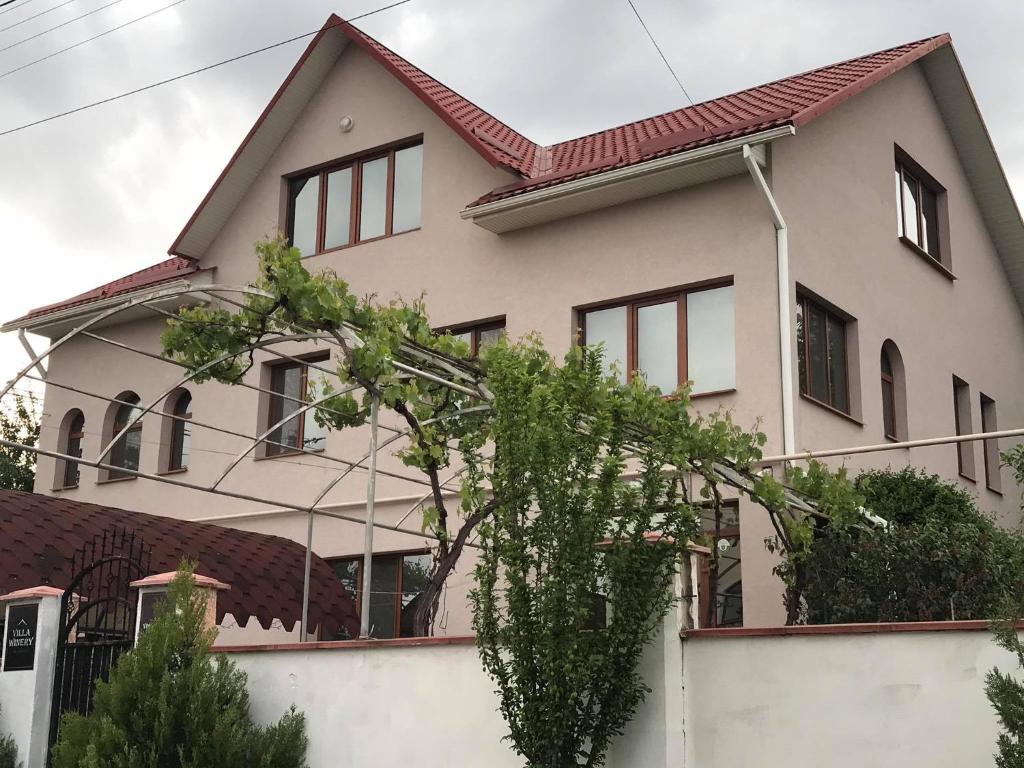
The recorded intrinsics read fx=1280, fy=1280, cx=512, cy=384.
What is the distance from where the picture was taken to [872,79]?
15.8 meters

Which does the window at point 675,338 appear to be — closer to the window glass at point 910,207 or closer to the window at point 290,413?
the window at point 290,413

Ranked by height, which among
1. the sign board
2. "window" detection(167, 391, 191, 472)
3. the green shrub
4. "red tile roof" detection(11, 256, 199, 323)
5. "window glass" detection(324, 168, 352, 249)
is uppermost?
"window glass" detection(324, 168, 352, 249)

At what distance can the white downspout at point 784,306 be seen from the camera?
44.0 feet

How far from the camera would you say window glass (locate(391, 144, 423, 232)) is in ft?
56.7

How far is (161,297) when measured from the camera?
10.0 metres

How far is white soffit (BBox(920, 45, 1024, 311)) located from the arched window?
4.59 meters

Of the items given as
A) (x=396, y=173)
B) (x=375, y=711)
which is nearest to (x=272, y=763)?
(x=375, y=711)

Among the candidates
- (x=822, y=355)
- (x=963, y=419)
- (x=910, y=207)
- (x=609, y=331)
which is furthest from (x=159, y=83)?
(x=963, y=419)

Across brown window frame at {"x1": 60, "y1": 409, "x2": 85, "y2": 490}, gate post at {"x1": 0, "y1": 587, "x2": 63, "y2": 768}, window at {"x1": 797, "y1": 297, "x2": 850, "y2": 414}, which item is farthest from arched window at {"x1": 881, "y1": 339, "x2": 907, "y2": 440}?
brown window frame at {"x1": 60, "y1": 409, "x2": 85, "y2": 490}

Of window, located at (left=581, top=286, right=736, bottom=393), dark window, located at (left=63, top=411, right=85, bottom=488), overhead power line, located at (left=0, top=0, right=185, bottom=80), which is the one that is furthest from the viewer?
dark window, located at (left=63, top=411, right=85, bottom=488)

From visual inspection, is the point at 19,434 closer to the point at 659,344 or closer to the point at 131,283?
the point at 131,283

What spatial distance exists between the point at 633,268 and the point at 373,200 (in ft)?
15.1

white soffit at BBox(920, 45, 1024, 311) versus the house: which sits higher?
white soffit at BBox(920, 45, 1024, 311)

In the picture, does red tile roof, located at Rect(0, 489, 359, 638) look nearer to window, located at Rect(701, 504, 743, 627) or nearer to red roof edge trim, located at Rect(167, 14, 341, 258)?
window, located at Rect(701, 504, 743, 627)
